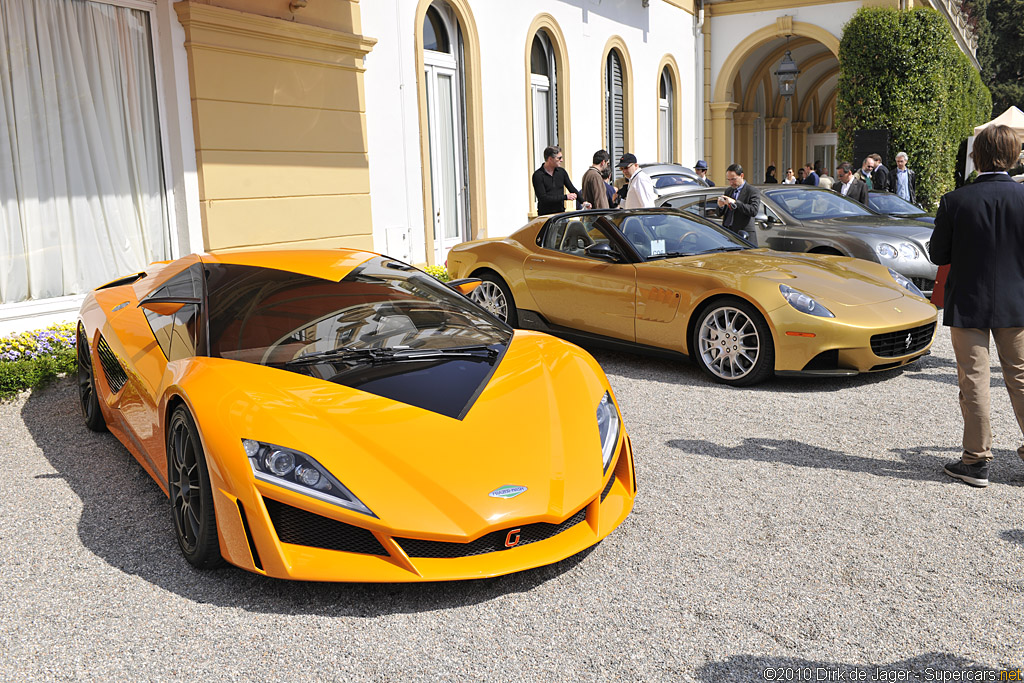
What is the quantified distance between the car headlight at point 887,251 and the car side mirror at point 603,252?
365cm

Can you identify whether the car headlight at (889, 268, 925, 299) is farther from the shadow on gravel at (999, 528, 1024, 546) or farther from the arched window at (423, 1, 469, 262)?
the arched window at (423, 1, 469, 262)

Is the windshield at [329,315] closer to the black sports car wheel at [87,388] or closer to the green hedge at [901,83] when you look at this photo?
the black sports car wheel at [87,388]

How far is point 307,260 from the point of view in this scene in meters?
4.34

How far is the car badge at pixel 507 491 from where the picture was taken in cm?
303

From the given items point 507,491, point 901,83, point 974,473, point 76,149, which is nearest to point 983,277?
point 974,473

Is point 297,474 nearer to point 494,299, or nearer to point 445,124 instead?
point 494,299

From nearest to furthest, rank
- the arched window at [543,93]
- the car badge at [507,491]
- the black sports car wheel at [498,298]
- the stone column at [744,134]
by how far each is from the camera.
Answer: the car badge at [507,491], the black sports car wheel at [498,298], the arched window at [543,93], the stone column at [744,134]

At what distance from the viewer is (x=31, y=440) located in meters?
5.23

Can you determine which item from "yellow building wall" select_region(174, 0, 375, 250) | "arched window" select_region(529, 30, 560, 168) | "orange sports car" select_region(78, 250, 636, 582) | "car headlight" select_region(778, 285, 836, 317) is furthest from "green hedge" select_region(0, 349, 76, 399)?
"arched window" select_region(529, 30, 560, 168)

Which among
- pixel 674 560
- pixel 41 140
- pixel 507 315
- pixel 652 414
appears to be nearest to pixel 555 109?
pixel 507 315

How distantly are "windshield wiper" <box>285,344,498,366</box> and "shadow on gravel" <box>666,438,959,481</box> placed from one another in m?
1.53

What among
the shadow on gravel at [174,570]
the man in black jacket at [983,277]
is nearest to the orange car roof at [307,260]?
the shadow on gravel at [174,570]

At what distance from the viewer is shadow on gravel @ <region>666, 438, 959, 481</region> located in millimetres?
4418

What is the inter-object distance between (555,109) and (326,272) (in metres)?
11.7
